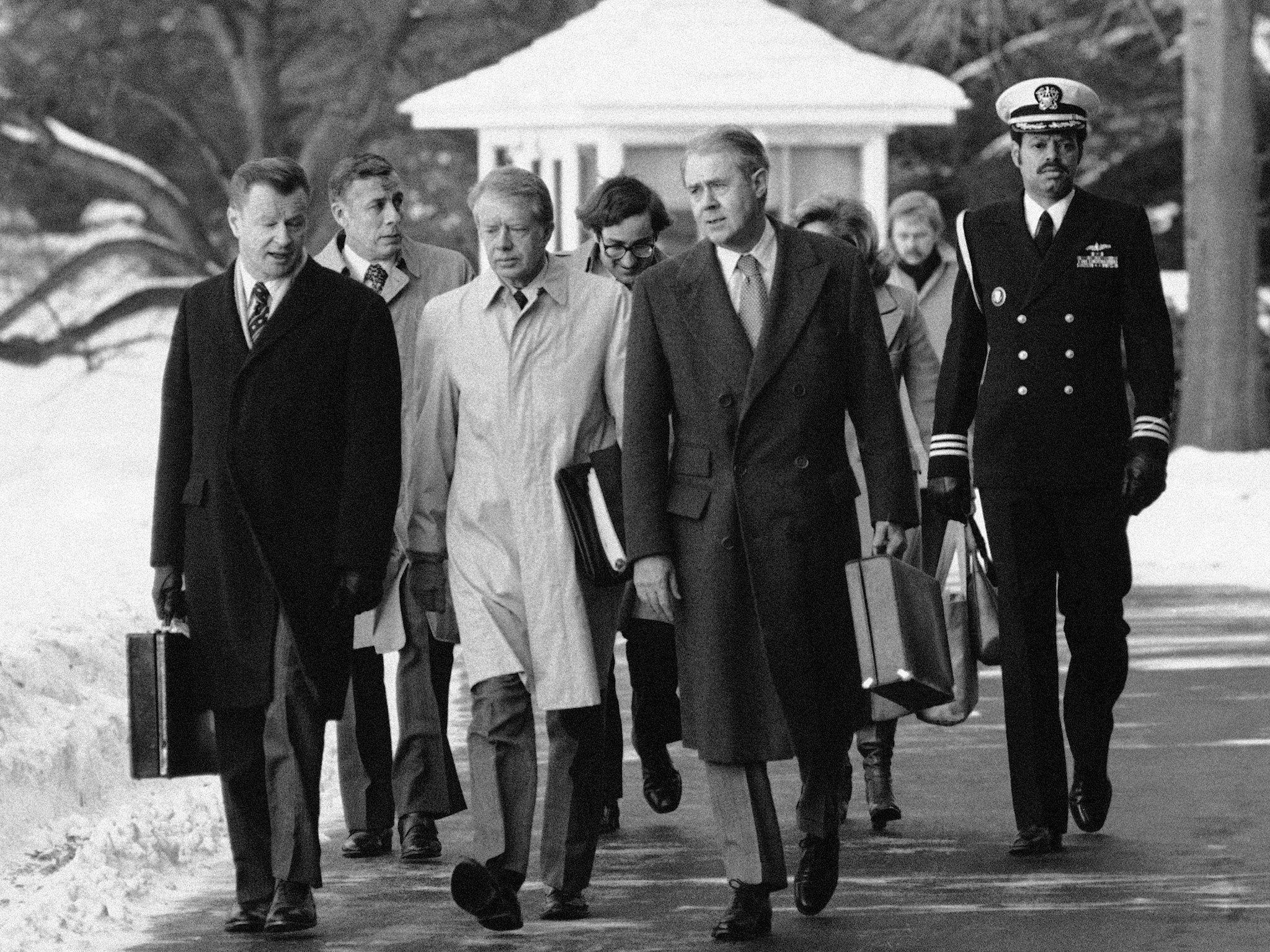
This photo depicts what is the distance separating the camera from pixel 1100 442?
8594mm

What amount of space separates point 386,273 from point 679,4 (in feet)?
50.5

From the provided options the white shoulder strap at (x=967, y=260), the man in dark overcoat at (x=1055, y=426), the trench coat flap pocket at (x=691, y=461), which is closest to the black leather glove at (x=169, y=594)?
the trench coat flap pocket at (x=691, y=461)

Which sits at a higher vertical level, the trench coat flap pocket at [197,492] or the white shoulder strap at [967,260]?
the white shoulder strap at [967,260]

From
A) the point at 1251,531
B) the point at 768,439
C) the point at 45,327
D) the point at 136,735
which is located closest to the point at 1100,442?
the point at 768,439

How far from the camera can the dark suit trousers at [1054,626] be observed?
27.9 ft

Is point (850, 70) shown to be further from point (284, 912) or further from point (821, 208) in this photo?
point (284, 912)

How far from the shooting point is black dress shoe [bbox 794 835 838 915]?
766cm

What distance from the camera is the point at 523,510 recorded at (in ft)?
25.5

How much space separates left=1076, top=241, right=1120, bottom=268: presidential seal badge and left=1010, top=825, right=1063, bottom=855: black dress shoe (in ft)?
5.25

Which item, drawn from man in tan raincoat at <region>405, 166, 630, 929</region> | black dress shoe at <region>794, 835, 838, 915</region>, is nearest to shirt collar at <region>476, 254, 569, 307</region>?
man in tan raincoat at <region>405, 166, 630, 929</region>

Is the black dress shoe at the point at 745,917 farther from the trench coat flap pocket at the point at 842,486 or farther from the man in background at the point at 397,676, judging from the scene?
the man in background at the point at 397,676

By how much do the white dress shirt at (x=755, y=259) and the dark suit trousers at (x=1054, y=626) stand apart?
1.36 meters

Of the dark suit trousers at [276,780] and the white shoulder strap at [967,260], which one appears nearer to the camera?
the dark suit trousers at [276,780]

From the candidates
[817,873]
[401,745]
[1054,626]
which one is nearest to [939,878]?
[817,873]
